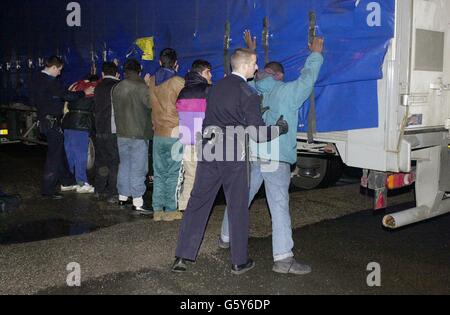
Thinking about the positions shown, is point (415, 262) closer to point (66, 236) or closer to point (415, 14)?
point (415, 14)

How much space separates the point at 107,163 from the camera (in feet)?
23.7

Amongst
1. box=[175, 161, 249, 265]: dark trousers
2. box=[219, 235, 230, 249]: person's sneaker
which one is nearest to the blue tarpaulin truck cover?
box=[175, 161, 249, 265]: dark trousers

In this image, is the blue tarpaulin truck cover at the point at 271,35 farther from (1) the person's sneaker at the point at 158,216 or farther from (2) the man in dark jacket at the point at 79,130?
(1) the person's sneaker at the point at 158,216

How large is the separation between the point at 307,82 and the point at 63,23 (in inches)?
264

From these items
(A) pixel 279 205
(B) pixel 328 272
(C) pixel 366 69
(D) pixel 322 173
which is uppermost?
(C) pixel 366 69

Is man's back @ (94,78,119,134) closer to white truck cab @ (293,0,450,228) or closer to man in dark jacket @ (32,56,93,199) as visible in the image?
man in dark jacket @ (32,56,93,199)

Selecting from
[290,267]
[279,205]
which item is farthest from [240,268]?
[279,205]

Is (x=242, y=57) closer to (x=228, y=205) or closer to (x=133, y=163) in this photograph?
(x=228, y=205)

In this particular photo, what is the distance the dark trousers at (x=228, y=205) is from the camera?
14.5ft

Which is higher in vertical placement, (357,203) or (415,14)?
(415,14)

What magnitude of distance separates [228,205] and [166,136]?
1.93 metres

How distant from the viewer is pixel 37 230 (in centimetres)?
595

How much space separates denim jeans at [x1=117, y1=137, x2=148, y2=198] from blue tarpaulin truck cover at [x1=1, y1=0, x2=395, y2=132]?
Result: 111 cm

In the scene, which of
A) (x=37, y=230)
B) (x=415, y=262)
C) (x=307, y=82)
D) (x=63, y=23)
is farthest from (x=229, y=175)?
(x=63, y=23)
